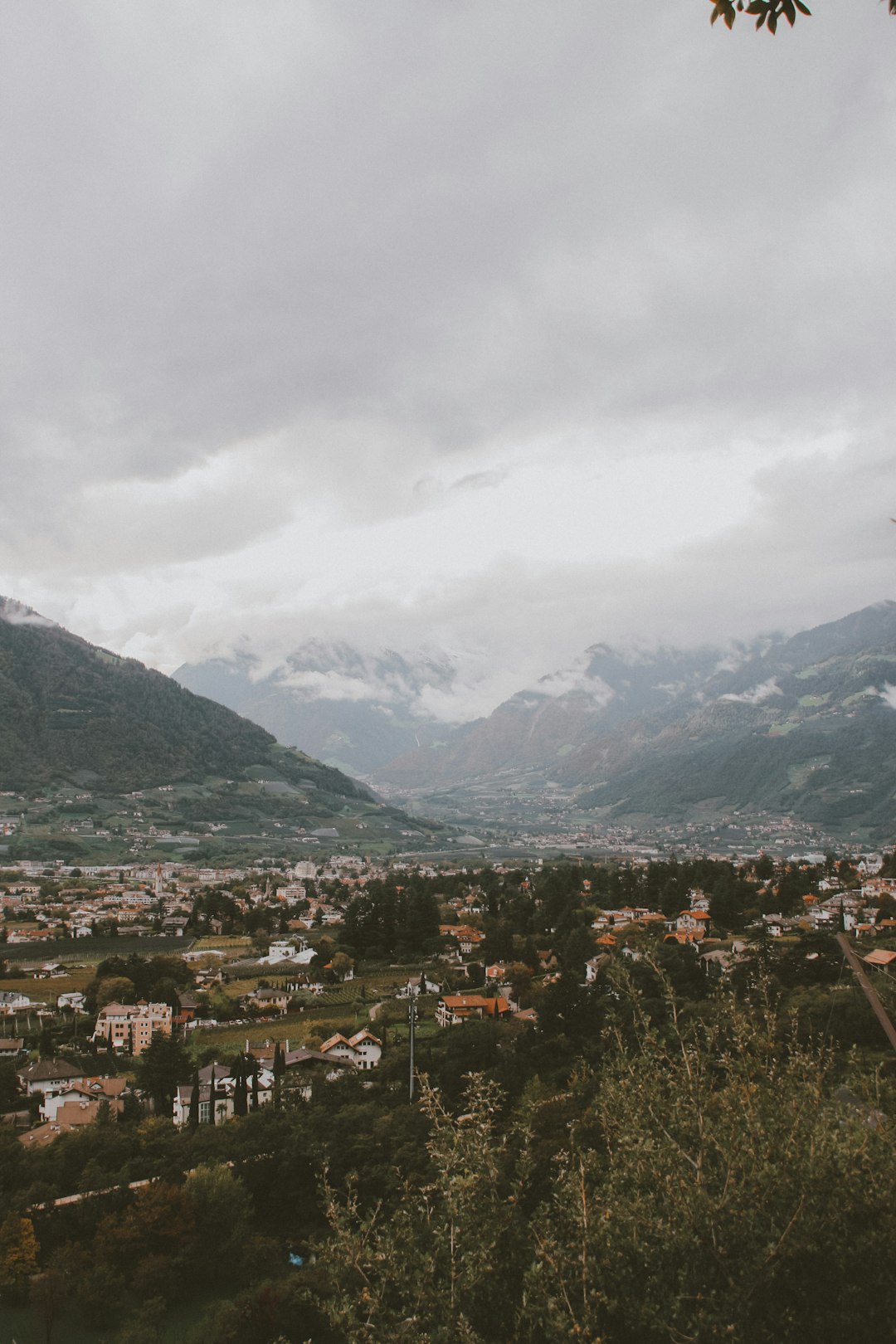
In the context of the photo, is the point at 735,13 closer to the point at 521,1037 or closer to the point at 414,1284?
the point at 414,1284

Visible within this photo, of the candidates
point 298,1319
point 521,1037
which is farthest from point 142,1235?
point 521,1037

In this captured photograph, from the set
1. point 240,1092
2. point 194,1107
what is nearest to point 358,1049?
point 240,1092

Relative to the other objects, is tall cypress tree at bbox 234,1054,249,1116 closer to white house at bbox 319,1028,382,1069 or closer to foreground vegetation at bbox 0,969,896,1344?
white house at bbox 319,1028,382,1069

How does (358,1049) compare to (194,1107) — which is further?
(358,1049)

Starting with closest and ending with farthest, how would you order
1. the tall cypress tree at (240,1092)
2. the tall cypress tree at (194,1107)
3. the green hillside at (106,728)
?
the tall cypress tree at (194,1107) < the tall cypress tree at (240,1092) < the green hillside at (106,728)

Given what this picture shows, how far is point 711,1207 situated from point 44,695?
16968 centimetres

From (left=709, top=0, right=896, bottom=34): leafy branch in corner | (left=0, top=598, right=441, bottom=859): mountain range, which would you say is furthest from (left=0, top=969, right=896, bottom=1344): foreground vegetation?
(left=0, top=598, right=441, bottom=859): mountain range

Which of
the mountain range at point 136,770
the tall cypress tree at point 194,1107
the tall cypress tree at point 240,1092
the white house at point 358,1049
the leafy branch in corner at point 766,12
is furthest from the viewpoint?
the mountain range at point 136,770

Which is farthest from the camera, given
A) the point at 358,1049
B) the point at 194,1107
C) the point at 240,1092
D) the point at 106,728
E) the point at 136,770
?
the point at 106,728

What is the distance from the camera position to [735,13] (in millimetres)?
3840

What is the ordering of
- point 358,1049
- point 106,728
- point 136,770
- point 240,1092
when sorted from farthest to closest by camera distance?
point 106,728 → point 136,770 → point 358,1049 → point 240,1092

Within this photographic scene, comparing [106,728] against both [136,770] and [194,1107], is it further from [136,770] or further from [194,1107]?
[194,1107]

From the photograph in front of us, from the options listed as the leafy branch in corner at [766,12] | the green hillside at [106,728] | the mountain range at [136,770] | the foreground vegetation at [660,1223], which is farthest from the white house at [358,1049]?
the green hillside at [106,728]

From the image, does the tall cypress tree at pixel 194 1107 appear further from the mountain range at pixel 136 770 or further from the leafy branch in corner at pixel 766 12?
the mountain range at pixel 136 770
